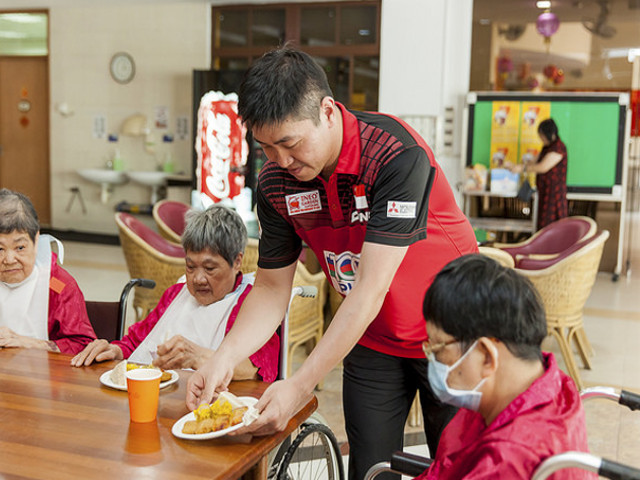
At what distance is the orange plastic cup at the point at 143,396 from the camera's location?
60.1 inches

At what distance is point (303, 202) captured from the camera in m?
1.77

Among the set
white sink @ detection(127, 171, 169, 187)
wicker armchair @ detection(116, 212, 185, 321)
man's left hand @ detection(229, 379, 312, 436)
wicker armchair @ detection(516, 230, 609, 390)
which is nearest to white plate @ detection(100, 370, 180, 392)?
man's left hand @ detection(229, 379, 312, 436)

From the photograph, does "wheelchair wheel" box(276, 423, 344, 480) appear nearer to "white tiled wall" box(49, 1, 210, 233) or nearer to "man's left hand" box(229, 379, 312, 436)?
"man's left hand" box(229, 379, 312, 436)

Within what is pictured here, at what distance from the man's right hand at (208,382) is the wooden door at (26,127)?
9413 millimetres

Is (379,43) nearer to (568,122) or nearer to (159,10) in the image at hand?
(568,122)

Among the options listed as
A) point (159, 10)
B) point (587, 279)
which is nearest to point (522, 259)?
point (587, 279)

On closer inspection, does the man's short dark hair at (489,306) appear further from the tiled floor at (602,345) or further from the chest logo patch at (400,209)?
the tiled floor at (602,345)

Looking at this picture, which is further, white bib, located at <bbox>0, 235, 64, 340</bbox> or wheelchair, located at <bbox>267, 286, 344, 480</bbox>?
white bib, located at <bbox>0, 235, 64, 340</bbox>

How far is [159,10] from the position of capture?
9.32m

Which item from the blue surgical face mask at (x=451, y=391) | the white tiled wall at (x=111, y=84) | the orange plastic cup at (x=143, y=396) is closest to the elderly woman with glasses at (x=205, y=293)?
the orange plastic cup at (x=143, y=396)

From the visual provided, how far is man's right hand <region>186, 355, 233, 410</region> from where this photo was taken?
1.63m

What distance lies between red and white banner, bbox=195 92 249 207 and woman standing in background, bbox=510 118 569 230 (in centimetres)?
334

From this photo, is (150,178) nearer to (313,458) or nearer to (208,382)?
(313,458)

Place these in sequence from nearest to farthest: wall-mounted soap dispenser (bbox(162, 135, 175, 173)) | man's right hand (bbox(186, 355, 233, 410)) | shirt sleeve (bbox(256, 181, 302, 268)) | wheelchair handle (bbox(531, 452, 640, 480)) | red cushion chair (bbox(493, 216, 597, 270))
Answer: wheelchair handle (bbox(531, 452, 640, 480)) → man's right hand (bbox(186, 355, 233, 410)) → shirt sleeve (bbox(256, 181, 302, 268)) → red cushion chair (bbox(493, 216, 597, 270)) → wall-mounted soap dispenser (bbox(162, 135, 175, 173))
